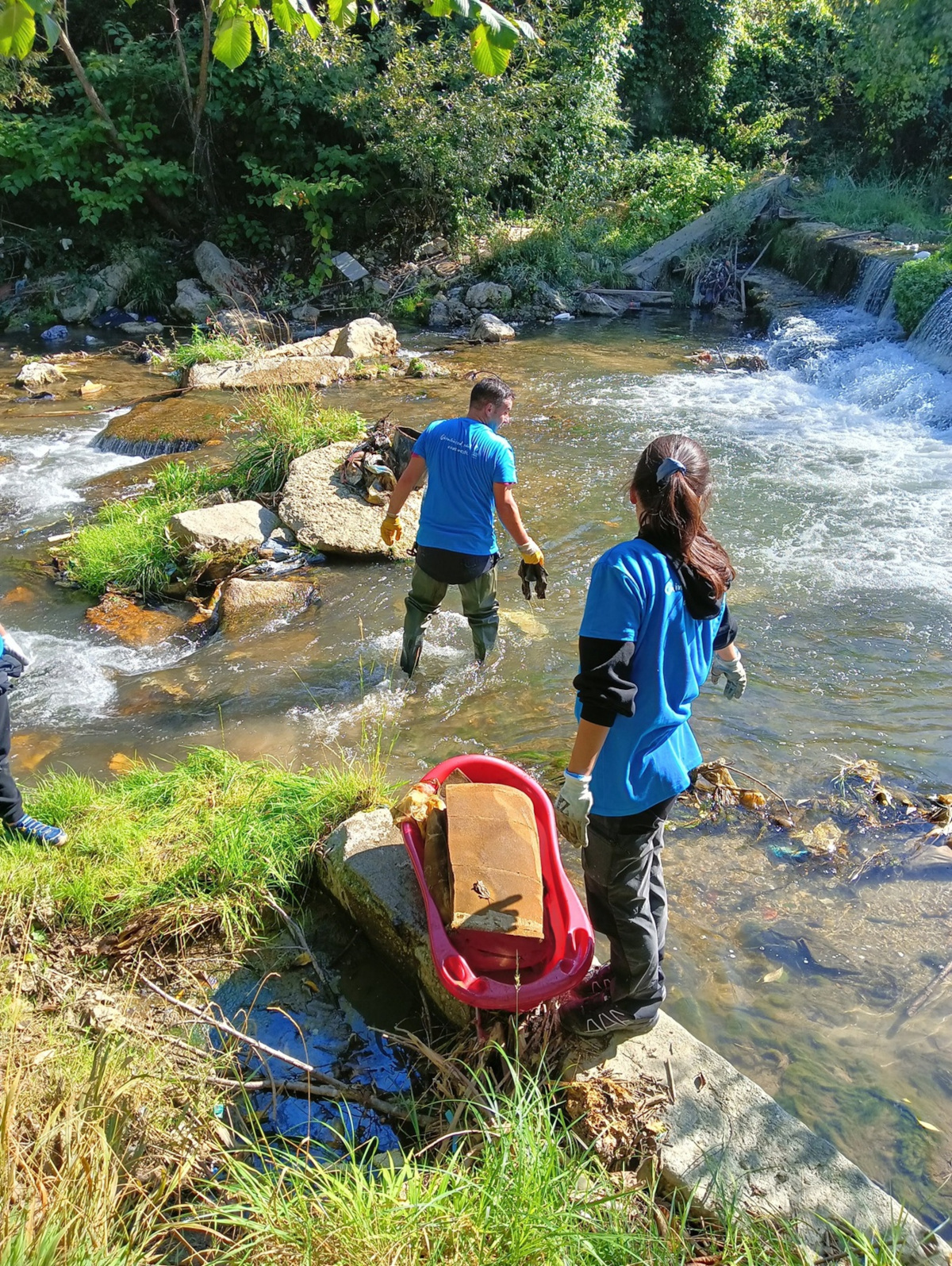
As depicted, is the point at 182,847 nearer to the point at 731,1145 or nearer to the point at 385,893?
the point at 385,893

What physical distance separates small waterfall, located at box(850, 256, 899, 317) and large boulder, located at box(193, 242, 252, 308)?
389 inches

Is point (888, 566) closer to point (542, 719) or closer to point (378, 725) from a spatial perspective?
point (542, 719)

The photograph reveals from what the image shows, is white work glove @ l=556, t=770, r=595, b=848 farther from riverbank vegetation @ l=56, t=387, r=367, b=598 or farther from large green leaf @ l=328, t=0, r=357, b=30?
riverbank vegetation @ l=56, t=387, r=367, b=598

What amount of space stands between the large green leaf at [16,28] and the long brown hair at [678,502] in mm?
1705

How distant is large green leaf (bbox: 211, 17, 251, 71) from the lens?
207 centimetres

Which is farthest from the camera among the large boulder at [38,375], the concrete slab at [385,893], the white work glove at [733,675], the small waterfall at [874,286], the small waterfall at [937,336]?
the small waterfall at [874,286]

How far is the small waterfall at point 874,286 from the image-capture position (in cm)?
1253

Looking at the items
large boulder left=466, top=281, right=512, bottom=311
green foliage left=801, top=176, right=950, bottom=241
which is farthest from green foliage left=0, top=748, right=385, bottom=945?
green foliage left=801, top=176, right=950, bottom=241

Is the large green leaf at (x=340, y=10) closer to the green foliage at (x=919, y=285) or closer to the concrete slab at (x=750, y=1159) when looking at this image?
the concrete slab at (x=750, y=1159)

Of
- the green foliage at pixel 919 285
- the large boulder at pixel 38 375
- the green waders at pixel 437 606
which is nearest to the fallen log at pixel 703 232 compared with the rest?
the green foliage at pixel 919 285

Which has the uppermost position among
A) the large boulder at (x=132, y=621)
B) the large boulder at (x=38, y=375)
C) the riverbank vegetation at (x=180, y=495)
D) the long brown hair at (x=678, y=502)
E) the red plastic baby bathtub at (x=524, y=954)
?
the long brown hair at (x=678, y=502)

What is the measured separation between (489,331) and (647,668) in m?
12.2

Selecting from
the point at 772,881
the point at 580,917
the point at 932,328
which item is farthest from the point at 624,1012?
the point at 932,328

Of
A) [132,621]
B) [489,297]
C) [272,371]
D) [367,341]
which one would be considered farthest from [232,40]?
[489,297]
